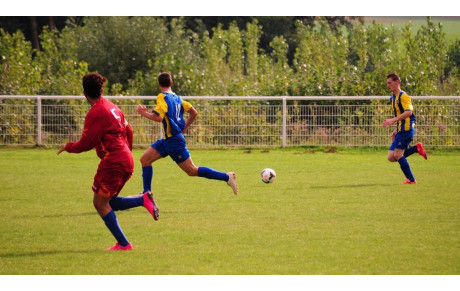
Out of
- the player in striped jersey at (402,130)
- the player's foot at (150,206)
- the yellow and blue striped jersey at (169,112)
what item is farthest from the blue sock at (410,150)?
the player's foot at (150,206)

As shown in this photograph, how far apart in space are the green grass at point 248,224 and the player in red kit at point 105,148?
16.8 inches

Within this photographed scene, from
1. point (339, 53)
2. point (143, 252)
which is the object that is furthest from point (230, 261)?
point (339, 53)

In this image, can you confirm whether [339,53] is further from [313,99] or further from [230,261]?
[230,261]

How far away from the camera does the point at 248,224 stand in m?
8.71

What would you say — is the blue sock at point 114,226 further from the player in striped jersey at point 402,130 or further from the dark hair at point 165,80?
the player in striped jersey at point 402,130

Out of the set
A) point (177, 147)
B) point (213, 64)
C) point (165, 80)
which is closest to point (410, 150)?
point (177, 147)

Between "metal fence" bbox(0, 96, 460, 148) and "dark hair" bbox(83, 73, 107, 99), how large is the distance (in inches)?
477

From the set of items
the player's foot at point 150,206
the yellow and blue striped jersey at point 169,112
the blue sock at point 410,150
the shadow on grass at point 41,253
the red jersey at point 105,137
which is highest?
the yellow and blue striped jersey at point 169,112

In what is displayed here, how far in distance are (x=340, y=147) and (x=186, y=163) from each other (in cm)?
993

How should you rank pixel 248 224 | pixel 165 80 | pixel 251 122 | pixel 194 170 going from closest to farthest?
1. pixel 248 224
2. pixel 165 80
3. pixel 194 170
4. pixel 251 122

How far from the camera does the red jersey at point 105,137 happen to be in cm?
708

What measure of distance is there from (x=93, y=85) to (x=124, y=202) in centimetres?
129

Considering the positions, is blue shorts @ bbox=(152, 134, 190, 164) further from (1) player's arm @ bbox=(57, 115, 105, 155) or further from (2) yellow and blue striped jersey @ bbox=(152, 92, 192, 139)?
(1) player's arm @ bbox=(57, 115, 105, 155)

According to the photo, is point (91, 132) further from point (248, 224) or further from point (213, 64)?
point (213, 64)
